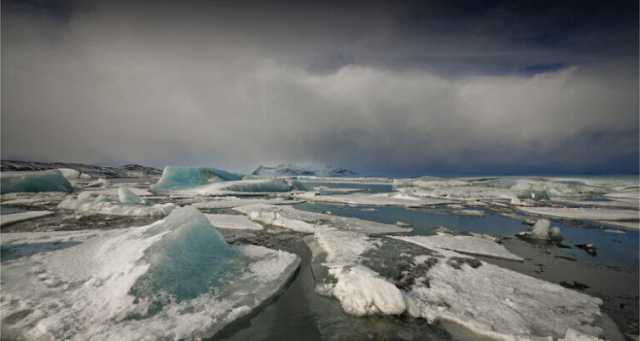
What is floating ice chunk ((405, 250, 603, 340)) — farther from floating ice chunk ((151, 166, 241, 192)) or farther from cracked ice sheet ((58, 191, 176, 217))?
floating ice chunk ((151, 166, 241, 192))

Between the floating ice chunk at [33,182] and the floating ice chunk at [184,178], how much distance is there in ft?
20.4

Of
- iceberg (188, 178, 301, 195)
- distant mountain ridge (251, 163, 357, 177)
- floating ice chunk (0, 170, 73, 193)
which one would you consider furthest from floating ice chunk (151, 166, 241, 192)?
distant mountain ridge (251, 163, 357, 177)

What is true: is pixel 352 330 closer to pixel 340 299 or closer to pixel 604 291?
pixel 340 299

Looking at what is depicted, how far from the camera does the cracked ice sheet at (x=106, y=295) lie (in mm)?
3175

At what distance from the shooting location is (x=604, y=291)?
4910 millimetres

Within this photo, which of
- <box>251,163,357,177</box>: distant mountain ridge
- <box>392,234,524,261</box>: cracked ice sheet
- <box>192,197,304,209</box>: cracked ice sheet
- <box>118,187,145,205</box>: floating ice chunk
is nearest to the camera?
<box>392,234,524,261</box>: cracked ice sheet

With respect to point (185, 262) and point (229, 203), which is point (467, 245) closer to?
point (185, 262)

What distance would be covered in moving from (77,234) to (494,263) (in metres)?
11.7

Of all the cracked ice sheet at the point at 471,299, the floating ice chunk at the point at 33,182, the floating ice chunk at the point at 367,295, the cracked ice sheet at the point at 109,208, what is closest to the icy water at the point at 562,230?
the cracked ice sheet at the point at 471,299

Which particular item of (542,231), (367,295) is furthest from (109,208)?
(542,231)

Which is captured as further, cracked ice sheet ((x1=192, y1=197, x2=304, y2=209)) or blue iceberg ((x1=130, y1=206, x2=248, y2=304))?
cracked ice sheet ((x1=192, y1=197, x2=304, y2=209))

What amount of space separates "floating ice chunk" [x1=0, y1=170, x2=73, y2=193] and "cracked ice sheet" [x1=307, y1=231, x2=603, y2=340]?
24.8 metres

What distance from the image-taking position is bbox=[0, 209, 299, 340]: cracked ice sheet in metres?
3.17

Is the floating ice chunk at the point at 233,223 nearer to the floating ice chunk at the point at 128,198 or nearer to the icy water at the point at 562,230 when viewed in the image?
the floating ice chunk at the point at 128,198
